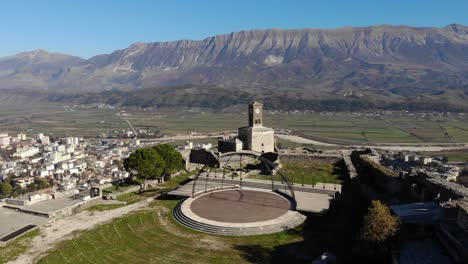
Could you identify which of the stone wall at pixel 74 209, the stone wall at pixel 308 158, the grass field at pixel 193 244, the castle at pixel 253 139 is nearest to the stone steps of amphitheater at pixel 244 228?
the grass field at pixel 193 244

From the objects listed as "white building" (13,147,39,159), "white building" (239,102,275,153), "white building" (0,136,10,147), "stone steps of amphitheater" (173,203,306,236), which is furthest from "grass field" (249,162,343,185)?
"white building" (0,136,10,147)

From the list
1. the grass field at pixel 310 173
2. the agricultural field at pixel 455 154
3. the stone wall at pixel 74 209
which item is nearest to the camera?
the stone wall at pixel 74 209

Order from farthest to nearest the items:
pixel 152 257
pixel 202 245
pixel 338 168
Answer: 1. pixel 338 168
2. pixel 202 245
3. pixel 152 257

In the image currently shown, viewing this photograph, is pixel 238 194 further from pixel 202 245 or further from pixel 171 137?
pixel 171 137

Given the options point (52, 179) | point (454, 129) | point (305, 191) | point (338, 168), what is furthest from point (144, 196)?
point (454, 129)

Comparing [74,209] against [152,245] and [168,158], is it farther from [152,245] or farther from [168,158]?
[168,158]

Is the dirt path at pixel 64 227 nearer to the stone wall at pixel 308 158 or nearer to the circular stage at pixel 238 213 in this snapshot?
the circular stage at pixel 238 213

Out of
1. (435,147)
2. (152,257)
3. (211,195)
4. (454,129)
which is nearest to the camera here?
(152,257)
